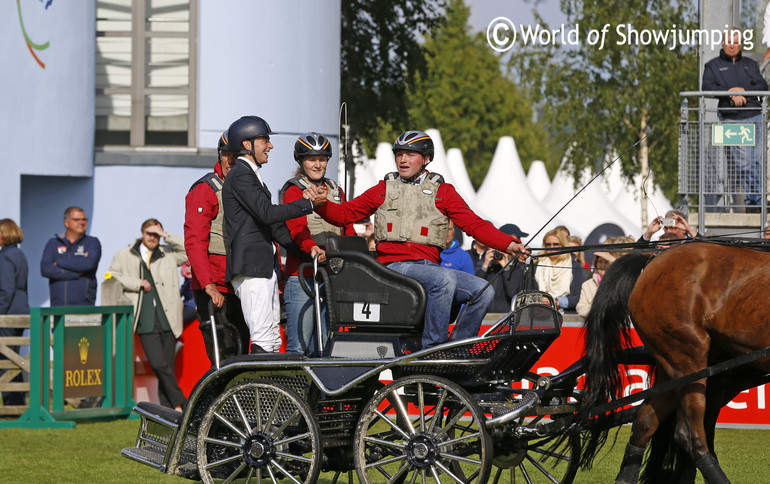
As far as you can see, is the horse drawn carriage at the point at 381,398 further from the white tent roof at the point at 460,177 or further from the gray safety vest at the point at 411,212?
the white tent roof at the point at 460,177

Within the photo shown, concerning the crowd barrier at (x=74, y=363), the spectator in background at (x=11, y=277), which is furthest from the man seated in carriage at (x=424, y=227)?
the spectator in background at (x=11, y=277)

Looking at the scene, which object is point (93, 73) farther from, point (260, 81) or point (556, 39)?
point (556, 39)

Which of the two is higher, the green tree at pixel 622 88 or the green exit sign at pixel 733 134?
the green tree at pixel 622 88

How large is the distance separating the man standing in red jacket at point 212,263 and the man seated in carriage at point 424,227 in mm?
1102

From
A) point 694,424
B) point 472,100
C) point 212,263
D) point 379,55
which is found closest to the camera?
point 694,424

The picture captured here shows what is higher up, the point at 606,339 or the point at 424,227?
the point at 424,227

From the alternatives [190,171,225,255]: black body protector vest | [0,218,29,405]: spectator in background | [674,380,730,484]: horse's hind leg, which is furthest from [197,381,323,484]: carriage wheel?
[0,218,29,405]: spectator in background

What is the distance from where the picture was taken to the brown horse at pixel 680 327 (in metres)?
6.71

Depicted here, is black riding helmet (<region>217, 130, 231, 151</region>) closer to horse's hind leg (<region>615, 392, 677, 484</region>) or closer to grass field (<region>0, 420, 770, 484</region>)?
grass field (<region>0, 420, 770, 484</region>)

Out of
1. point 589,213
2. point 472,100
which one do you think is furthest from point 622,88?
point 472,100

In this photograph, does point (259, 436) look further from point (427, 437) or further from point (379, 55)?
point (379, 55)

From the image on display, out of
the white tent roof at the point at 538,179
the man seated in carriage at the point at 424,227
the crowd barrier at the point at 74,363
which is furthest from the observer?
the white tent roof at the point at 538,179

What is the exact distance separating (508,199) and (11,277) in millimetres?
20214

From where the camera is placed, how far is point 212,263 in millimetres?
7996
